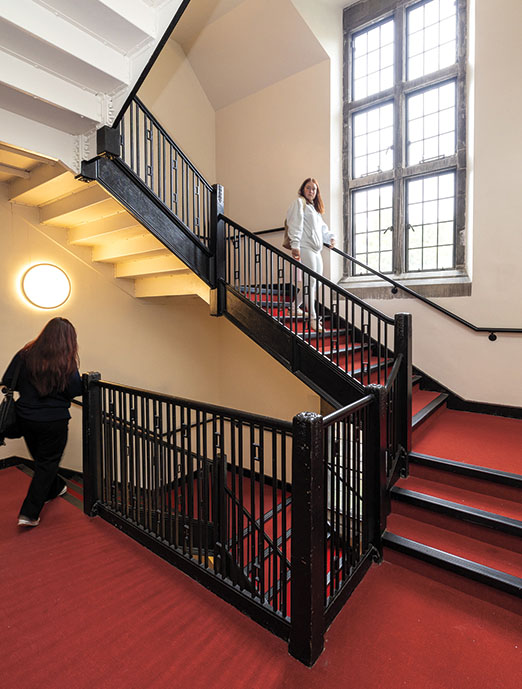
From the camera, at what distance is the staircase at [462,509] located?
91.7 inches

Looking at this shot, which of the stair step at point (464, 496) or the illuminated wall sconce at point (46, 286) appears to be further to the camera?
the illuminated wall sconce at point (46, 286)

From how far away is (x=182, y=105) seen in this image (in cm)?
648

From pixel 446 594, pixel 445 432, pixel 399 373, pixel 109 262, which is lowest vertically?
pixel 446 594

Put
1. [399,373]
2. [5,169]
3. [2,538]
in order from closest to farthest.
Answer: [2,538] < [399,373] < [5,169]

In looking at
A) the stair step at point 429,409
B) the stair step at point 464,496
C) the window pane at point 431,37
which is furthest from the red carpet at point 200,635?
the window pane at point 431,37

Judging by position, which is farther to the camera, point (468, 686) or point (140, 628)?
point (140, 628)

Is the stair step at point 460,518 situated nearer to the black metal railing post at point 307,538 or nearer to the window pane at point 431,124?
the black metal railing post at point 307,538

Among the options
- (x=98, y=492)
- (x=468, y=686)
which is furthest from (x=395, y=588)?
(x=98, y=492)

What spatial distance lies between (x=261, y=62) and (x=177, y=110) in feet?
5.17

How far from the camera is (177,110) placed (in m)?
6.39

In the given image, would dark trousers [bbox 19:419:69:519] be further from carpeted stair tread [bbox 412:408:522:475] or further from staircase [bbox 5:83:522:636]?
carpeted stair tread [bbox 412:408:522:475]

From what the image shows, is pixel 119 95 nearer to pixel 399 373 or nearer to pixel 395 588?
pixel 399 373

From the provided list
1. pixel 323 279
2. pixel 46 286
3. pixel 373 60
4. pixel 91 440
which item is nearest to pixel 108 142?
pixel 323 279

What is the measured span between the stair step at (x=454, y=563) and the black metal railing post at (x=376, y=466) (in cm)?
10
